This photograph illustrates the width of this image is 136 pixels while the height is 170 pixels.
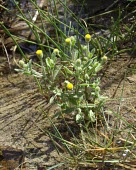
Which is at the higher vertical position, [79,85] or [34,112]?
[79,85]

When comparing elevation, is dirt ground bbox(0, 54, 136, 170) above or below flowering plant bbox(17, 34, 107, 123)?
below

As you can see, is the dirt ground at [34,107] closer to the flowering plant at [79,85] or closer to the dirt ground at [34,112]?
the dirt ground at [34,112]

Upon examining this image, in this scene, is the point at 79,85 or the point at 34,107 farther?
the point at 34,107

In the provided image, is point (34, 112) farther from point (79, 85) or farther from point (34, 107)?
point (79, 85)

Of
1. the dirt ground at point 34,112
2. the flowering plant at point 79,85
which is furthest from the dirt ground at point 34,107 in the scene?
the flowering plant at point 79,85

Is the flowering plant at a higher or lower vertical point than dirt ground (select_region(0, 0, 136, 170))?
higher

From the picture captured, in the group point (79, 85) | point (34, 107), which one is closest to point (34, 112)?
point (34, 107)

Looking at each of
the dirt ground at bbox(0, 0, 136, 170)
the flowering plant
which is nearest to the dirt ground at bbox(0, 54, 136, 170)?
the dirt ground at bbox(0, 0, 136, 170)

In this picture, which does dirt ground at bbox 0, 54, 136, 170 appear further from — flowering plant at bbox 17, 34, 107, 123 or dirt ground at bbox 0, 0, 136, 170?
flowering plant at bbox 17, 34, 107, 123

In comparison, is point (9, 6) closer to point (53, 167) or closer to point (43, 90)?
point (43, 90)
